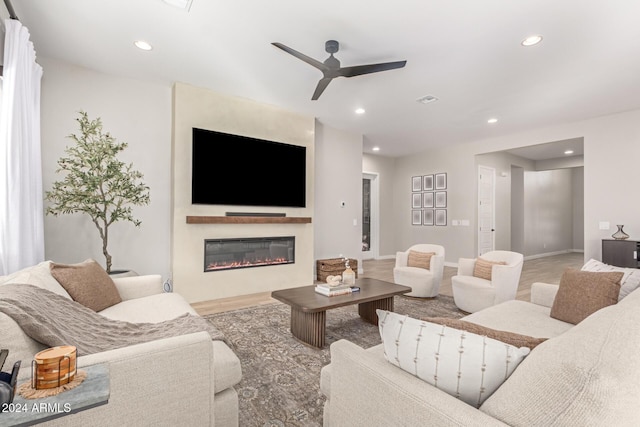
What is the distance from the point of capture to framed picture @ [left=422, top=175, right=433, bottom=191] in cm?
754

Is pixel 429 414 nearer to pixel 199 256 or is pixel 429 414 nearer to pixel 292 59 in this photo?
pixel 292 59

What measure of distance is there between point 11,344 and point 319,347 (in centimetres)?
195

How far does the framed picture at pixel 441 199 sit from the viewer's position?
7.25m

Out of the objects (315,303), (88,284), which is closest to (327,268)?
(315,303)

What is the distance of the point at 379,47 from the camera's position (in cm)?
294

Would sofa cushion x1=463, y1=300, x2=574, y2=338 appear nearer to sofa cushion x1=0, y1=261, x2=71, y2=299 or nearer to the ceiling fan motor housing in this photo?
the ceiling fan motor housing

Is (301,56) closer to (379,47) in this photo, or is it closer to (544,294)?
(379,47)

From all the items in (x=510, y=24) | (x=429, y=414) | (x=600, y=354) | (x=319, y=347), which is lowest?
(x=319, y=347)

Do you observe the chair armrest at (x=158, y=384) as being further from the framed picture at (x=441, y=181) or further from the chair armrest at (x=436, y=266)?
the framed picture at (x=441, y=181)

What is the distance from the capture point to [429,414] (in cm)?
82

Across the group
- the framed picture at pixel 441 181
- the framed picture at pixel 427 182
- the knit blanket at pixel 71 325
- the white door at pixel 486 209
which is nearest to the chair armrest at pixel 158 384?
the knit blanket at pixel 71 325

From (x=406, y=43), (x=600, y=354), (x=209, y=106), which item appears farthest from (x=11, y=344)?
(x=209, y=106)

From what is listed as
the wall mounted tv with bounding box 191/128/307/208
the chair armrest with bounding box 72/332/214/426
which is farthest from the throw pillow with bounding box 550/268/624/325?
the wall mounted tv with bounding box 191/128/307/208

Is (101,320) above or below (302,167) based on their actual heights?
below
